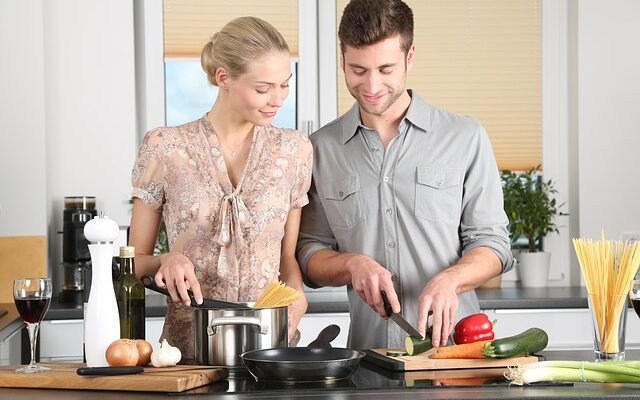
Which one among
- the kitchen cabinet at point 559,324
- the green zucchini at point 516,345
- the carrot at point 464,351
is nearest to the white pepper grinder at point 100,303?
the carrot at point 464,351

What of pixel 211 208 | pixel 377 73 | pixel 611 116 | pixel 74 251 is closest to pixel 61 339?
pixel 74 251

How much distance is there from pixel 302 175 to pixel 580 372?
948 mm

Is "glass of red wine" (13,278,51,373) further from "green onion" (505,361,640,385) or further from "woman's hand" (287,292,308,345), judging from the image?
"green onion" (505,361,640,385)

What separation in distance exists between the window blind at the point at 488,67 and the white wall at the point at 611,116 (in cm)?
24

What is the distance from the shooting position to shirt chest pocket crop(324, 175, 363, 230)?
285 cm

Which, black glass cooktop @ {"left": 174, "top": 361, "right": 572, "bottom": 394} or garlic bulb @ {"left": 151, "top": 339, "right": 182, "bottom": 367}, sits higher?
garlic bulb @ {"left": 151, "top": 339, "right": 182, "bottom": 367}

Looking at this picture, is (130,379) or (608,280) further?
(608,280)

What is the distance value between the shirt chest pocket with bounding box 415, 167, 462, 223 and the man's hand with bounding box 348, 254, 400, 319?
0.29 meters

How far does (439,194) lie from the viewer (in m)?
2.80

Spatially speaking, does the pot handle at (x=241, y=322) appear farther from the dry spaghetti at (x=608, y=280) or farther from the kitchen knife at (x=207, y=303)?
the dry spaghetti at (x=608, y=280)

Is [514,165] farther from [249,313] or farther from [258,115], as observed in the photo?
[249,313]

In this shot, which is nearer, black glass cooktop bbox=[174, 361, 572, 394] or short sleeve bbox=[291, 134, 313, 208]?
black glass cooktop bbox=[174, 361, 572, 394]

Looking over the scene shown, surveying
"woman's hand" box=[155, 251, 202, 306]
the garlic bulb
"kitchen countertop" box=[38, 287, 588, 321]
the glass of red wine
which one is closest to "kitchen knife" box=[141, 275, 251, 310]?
"woman's hand" box=[155, 251, 202, 306]

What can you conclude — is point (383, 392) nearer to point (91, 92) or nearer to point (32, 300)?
point (32, 300)
